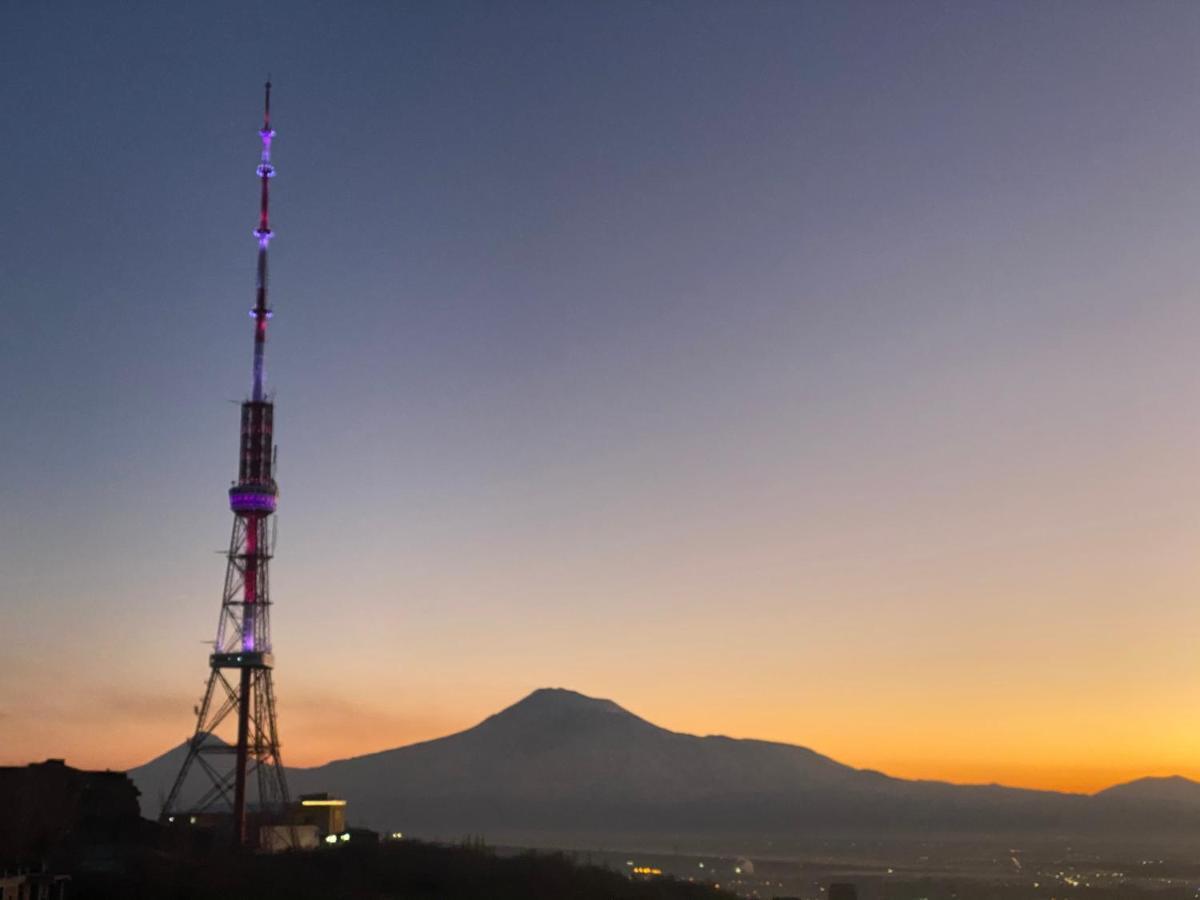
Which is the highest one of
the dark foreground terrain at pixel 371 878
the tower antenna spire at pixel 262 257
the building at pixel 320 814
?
the tower antenna spire at pixel 262 257

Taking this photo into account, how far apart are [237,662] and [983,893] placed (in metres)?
138

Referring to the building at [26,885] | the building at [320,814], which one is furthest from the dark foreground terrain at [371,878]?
the building at [26,885]

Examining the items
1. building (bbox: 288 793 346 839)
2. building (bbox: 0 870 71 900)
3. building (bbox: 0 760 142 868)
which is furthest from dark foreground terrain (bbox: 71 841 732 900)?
building (bbox: 0 870 71 900)

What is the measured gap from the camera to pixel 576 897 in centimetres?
8688

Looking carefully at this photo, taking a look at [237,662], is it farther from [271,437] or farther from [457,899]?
[457,899]

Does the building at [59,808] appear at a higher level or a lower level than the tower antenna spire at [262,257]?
lower

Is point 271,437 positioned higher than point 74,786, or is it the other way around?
point 271,437

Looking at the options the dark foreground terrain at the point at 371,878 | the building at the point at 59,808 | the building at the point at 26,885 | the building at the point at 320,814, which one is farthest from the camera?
the building at the point at 320,814

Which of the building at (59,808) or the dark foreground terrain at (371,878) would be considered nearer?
the dark foreground terrain at (371,878)

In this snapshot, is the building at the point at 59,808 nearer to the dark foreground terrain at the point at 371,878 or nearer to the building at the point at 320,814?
the dark foreground terrain at the point at 371,878

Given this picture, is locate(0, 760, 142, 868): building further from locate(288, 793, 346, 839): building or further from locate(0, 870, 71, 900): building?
locate(0, 870, 71, 900): building

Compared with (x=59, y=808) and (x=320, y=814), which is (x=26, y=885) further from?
(x=320, y=814)

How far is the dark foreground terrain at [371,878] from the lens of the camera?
70.0 meters

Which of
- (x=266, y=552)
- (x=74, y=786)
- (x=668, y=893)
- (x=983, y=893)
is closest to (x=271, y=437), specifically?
(x=266, y=552)
